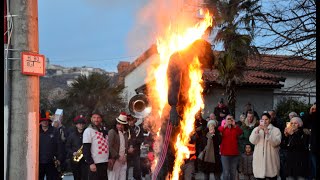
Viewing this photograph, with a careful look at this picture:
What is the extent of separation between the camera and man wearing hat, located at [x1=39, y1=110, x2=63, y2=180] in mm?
9773

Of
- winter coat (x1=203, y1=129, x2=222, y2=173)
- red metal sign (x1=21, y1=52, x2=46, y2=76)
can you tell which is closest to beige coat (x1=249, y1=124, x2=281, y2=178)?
winter coat (x1=203, y1=129, x2=222, y2=173)

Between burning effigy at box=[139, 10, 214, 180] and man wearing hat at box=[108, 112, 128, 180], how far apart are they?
2833mm

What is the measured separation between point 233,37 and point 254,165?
8.90 m

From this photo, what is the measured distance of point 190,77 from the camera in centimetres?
658

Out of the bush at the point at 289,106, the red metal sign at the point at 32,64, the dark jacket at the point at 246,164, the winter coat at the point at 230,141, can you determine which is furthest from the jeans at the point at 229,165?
the bush at the point at 289,106

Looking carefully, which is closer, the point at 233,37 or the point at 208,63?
the point at 208,63

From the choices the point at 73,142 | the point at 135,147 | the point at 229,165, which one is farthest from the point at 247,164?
the point at 73,142

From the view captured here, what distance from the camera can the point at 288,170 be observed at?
11031 mm

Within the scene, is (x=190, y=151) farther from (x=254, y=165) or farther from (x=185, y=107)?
(x=254, y=165)

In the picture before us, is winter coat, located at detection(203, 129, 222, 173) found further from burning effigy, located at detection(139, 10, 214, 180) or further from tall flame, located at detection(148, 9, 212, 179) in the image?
burning effigy, located at detection(139, 10, 214, 180)

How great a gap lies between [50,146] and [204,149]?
391 cm

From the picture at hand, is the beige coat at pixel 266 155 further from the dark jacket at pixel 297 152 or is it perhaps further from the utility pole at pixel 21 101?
the utility pole at pixel 21 101

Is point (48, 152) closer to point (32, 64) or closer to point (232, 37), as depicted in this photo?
point (32, 64)
